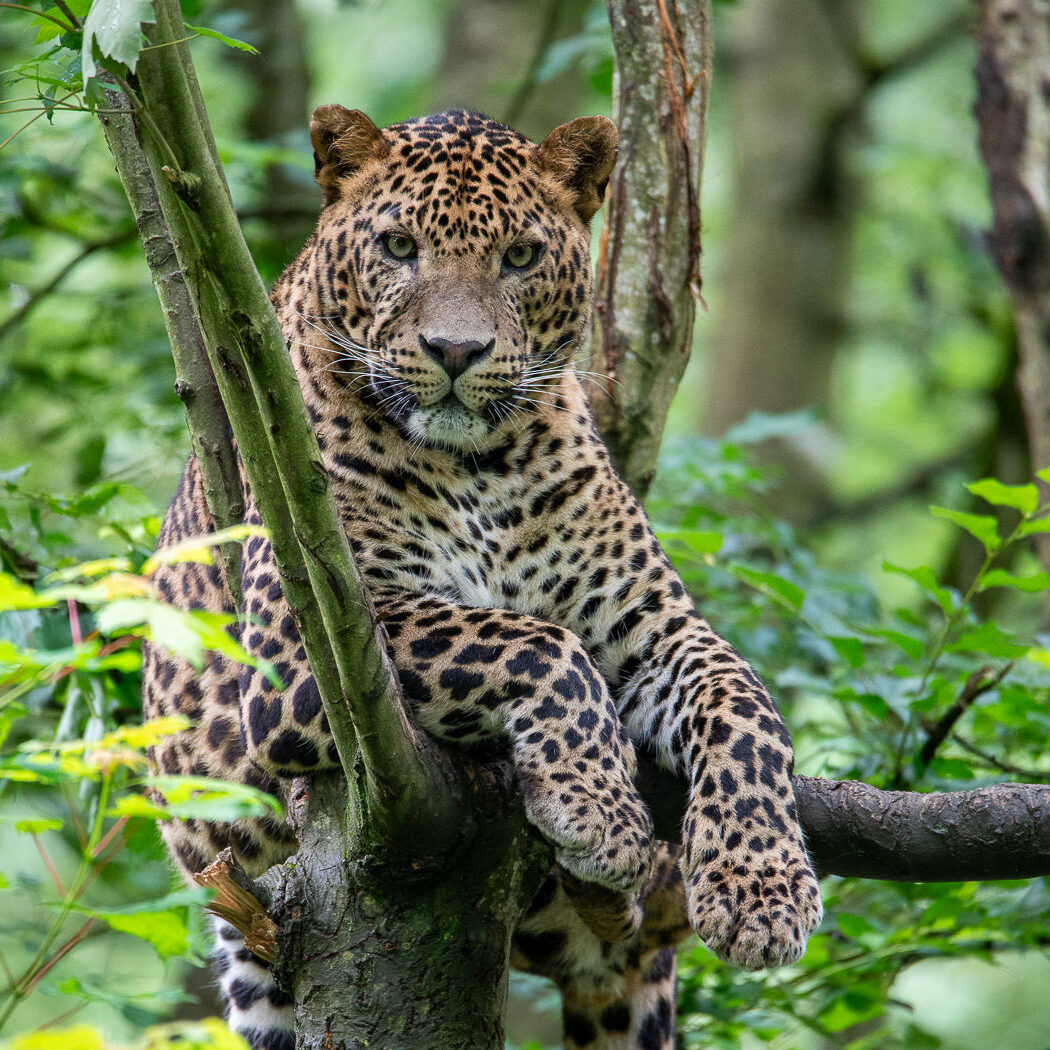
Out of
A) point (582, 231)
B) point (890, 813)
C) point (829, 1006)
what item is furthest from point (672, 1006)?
point (582, 231)

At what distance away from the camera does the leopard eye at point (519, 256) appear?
17.2 feet

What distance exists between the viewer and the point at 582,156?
220 inches

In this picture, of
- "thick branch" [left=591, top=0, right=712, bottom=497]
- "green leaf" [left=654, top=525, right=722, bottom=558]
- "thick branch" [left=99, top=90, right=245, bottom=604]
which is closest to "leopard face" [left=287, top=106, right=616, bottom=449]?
"thick branch" [left=99, top=90, right=245, bottom=604]

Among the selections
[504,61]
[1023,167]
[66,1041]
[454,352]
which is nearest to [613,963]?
[454,352]

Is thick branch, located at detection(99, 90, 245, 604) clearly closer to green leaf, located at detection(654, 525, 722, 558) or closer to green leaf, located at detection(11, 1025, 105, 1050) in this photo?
green leaf, located at detection(654, 525, 722, 558)

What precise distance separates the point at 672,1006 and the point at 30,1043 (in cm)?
412

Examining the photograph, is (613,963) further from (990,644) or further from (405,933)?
(990,644)

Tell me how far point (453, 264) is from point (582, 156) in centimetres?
89

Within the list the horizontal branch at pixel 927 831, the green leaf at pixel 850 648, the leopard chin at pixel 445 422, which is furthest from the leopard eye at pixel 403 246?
the horizontal branch at pixel 927 831

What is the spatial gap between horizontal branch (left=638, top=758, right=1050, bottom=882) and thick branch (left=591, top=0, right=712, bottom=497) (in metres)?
2.35

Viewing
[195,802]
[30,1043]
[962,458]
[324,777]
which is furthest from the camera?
[962,458]

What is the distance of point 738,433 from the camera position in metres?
7.61

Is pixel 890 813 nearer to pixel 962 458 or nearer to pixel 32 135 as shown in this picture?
pixel 32 135

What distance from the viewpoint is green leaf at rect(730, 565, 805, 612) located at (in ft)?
17.9
